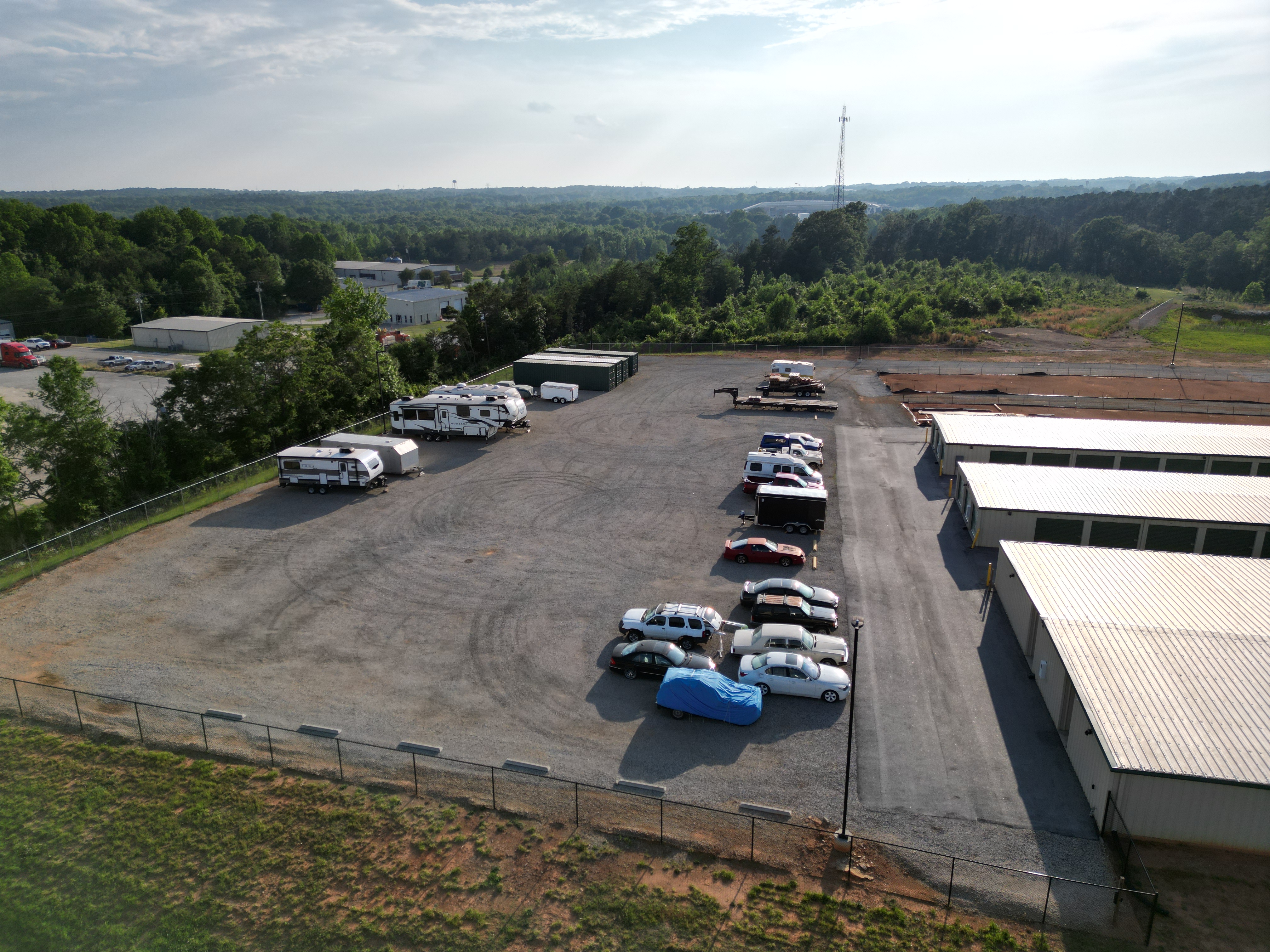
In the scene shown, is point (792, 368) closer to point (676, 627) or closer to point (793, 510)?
point (793, 510)

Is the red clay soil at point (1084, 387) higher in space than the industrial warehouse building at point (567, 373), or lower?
lower

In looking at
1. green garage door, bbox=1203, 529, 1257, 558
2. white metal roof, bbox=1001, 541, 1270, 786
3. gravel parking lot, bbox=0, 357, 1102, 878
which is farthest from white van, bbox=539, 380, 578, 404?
green garage door, bbox=1203, 529, 1257, 558

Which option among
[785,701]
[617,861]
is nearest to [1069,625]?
[785,701]

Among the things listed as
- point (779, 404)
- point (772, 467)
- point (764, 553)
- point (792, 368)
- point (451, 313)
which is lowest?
point (764, 553)

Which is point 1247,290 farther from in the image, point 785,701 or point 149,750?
point 149,750

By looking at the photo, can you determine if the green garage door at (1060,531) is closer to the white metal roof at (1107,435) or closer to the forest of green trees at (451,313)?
the white metal roof at (1107,435)

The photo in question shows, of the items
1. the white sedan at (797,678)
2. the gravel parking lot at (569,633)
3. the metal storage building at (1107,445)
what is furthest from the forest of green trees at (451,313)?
the metal storage building at (1107,445)

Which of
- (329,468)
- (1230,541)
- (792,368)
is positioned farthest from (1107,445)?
(329,468)
